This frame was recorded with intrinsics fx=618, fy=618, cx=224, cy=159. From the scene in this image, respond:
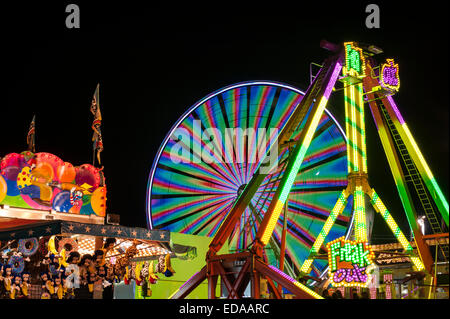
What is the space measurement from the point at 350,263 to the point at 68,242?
25.6 feet

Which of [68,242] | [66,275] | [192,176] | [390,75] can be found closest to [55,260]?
[68,242]

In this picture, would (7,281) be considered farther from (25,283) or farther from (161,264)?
(161,264)

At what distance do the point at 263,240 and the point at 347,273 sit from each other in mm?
3492

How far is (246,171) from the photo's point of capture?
22094 mm

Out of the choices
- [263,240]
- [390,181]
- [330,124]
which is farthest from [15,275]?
[390,181]

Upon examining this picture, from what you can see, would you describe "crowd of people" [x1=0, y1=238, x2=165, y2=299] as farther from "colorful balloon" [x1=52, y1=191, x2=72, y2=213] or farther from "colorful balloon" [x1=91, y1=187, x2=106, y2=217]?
"colorful balloon" [x1=91, y1=187, x2=106, y2=217]

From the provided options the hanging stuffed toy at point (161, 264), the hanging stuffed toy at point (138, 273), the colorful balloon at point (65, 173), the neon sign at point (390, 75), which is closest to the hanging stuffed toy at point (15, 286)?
the colorful balloon at point (65, 173)

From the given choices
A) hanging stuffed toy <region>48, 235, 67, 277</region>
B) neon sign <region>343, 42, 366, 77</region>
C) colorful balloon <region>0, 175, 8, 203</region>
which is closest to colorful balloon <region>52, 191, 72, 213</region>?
colorful balloon <region>0, 175, 8, 203</region>

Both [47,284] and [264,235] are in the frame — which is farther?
[47,284]

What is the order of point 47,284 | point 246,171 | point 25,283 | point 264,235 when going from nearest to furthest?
point 264,235 → point 47,284 → point 25,283 → point 246,171

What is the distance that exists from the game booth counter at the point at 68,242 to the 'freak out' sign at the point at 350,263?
4.92 metres

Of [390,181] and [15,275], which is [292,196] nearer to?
[15,275]

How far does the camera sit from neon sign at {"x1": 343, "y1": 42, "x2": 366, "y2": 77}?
19.7 metres

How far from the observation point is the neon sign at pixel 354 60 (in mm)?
19719
